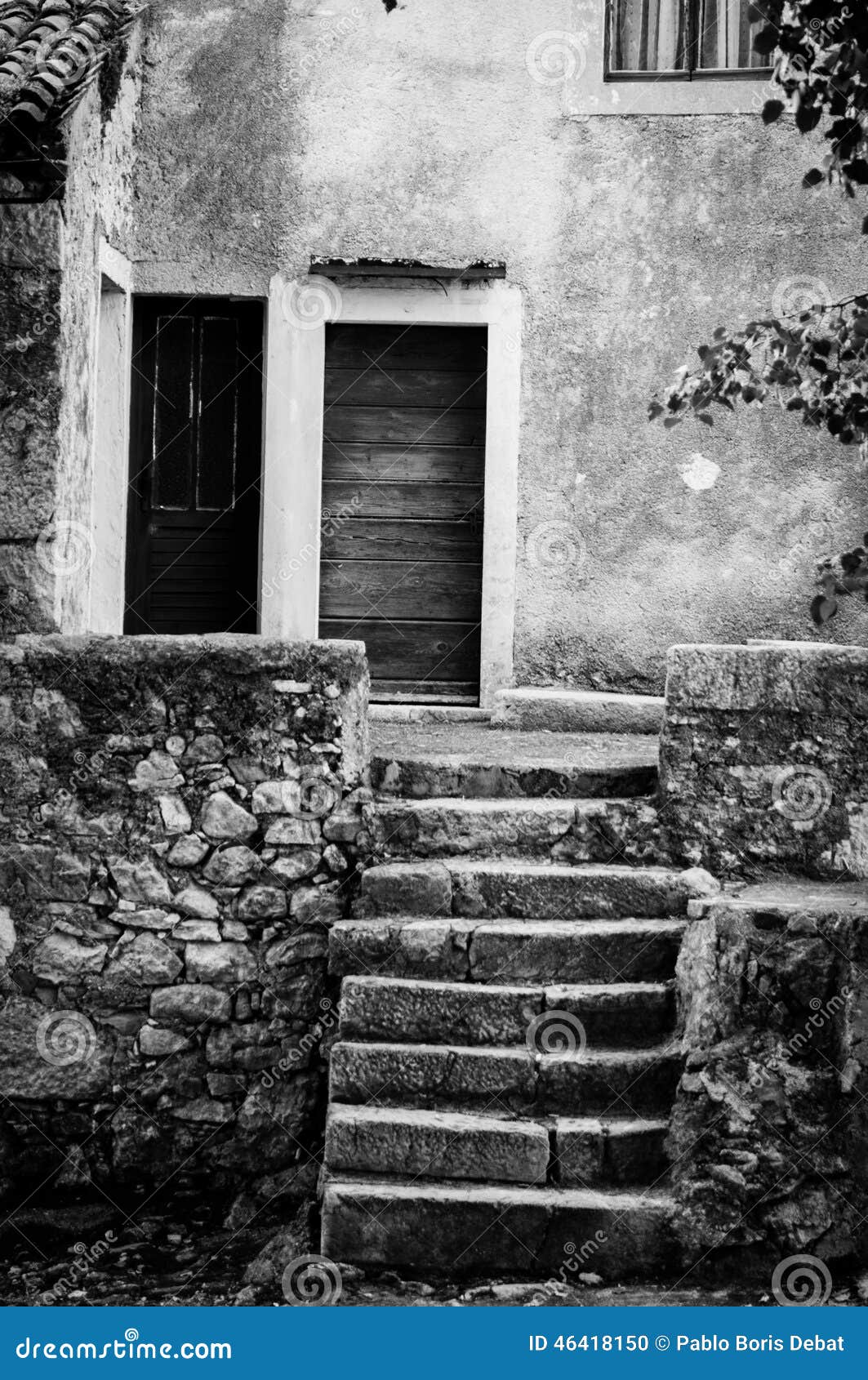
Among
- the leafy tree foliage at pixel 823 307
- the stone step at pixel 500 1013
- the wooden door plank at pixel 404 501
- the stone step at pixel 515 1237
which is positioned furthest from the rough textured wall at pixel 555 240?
the stone step at pixel 515 1237

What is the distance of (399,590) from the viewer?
746 centimetres

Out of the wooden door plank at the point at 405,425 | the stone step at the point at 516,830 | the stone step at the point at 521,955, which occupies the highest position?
the wooden door plank at the point at 405,425

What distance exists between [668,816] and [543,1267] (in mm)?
1618

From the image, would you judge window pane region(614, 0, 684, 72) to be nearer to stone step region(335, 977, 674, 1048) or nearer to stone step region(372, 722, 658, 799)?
stone step region(372, 722, 658, 799)

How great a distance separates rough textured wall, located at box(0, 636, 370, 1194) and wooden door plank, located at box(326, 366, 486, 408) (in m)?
2.80

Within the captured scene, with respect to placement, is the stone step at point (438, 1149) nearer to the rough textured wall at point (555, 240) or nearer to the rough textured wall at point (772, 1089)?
the rough textured wall at point (772, 1089)

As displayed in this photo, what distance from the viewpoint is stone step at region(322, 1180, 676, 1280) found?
393cm

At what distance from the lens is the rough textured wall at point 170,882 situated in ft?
16.1

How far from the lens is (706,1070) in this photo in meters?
4.09

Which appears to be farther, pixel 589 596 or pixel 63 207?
pixel 589 596

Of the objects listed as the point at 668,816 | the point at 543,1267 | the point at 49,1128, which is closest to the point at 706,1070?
the point at 543,1267

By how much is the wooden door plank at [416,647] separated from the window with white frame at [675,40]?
3.02 m

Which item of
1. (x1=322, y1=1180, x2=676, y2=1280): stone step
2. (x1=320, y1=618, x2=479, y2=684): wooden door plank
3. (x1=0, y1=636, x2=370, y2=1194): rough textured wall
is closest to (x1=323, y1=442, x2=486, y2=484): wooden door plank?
(x1=320, y1=618, x2=479, y2=684): wooden door plank

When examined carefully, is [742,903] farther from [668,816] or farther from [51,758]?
[51,758]
